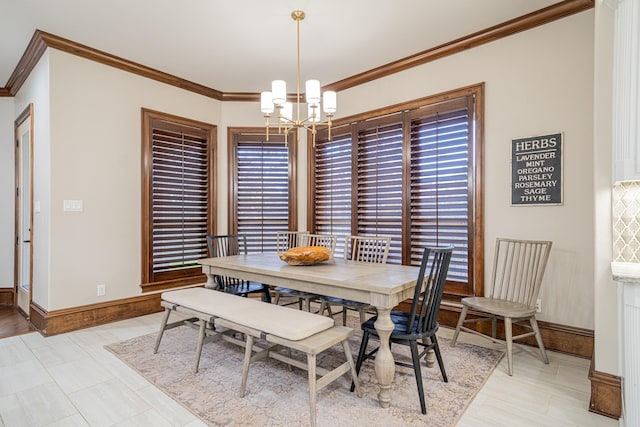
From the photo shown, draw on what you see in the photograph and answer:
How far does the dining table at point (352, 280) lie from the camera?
6.62 ft

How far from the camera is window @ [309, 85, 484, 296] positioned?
10.9ft

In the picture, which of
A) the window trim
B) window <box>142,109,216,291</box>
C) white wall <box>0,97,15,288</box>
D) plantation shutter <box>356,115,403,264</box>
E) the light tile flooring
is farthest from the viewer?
the window trim

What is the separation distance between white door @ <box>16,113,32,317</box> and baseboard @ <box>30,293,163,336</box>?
0.80 m

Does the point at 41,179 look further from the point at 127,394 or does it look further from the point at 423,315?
the point at 423,315

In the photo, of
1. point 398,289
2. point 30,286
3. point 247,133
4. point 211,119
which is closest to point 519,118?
point 398,289

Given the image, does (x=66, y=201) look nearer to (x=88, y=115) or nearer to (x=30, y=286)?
(x=88, y=115)

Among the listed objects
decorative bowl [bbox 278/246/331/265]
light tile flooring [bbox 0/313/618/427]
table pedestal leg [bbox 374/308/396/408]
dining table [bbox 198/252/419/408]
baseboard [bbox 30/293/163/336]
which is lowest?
light tile flooring [bbox 0/313/618/427]

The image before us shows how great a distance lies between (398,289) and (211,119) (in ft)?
12.4

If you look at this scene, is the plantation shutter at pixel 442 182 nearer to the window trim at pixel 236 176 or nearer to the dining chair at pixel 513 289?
the dining chair at pixel 513 289

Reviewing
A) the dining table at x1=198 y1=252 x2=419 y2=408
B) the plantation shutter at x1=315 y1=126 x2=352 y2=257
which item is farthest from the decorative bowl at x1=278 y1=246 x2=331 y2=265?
the plantation shutter at x1=315 y1=126 x2=352 y2=257

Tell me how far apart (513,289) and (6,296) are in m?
6.18

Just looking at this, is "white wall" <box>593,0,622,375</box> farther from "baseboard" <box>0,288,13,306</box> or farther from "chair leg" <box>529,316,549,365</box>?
"baseboard" <box>0,288,13,306</box>

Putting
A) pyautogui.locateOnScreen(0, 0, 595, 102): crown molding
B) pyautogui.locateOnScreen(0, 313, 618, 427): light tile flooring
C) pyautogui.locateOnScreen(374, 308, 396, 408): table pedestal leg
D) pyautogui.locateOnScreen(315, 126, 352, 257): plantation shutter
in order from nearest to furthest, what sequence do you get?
1. pyautogui.locateOnScreen(0, 313, 618, 427): light tile flooring
2. pyautogui.locateOnScreen(374, 308, 396, 408): table pedestal leg
3. pyautogui.locateOnScreen(0, 0, 595, 102): crown molding
4. pyautogui.locateOnScreen(315, 126, 352, 257): plantation shutter

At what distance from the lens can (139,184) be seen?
13.0 ft
